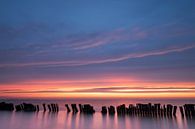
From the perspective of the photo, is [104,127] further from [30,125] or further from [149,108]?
[149,108]

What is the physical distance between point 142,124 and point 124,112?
6846 millimetres

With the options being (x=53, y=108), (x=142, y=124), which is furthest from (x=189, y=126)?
(x=53, y=108)

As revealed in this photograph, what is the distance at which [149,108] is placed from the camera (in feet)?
85.8

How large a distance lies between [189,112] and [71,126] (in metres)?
10.0

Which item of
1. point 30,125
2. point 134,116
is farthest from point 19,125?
point 134,116

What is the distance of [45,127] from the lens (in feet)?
63.2

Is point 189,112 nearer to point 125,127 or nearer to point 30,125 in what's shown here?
point 125,127

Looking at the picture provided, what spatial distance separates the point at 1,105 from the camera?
33.9 metres

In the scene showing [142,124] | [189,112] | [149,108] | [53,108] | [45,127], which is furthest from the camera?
[53,108]

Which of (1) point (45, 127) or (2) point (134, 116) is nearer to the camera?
(1) point (45, 127)

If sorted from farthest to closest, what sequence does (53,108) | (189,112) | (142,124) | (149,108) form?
(53,108) < (149,108) < (189,112) < (142,124)

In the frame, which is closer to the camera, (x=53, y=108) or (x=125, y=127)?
(x=125, y=127)

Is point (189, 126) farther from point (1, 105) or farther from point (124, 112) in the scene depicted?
point (1, 105)

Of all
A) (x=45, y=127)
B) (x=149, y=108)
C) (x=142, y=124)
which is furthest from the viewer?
(x=149, y=108)
